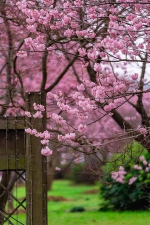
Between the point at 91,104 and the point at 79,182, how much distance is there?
23377 mm

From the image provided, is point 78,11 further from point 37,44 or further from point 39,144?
point 39,144

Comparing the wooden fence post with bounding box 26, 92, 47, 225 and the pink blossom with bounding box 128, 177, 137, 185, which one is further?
the pink blossom with bounding box 128, 177, 137, 185

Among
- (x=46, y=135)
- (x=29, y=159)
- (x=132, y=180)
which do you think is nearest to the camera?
(x=46, y=135)

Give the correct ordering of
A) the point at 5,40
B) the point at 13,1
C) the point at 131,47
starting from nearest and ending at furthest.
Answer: the point at 131,47 → the point at 13,1 → the point at 5,40

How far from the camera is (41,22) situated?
593cm

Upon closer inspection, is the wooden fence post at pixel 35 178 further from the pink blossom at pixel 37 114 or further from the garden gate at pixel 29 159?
the pink blossom at pixel 37 114

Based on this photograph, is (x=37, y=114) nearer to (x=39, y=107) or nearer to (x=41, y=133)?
(x=39, y=107)

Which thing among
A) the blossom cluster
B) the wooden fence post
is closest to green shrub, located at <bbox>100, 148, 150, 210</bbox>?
the wooden fence post

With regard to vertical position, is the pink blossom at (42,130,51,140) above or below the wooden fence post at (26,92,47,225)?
above

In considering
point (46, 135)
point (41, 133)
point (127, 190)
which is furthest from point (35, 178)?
point (127, 190)

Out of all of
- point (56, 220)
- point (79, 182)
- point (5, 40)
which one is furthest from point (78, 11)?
point (79, 182)

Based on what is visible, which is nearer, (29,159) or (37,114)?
(37,114)

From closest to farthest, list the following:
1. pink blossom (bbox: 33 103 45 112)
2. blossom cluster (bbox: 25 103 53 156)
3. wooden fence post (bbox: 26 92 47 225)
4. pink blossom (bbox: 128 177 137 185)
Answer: blossom cluster (bbox: 25 103 53 156) → pink blossom (bbox: 33 103 45 112) → wooden fence post (bbox: 26 92 47 225) → pink blossom (bbox: 128 177 137 185)

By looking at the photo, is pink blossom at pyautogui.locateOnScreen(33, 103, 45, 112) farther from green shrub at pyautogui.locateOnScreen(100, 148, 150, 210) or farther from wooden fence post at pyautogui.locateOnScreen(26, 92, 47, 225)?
green shrub at pyautogui.locateOnScreen(100, 148, 150, 210)
